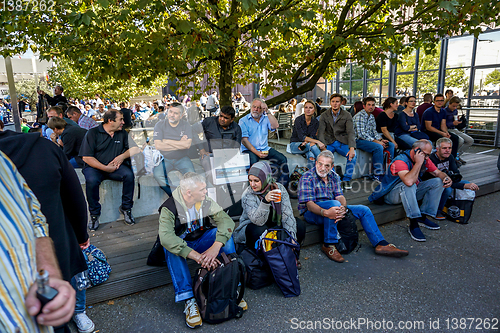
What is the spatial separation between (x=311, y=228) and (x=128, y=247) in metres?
2.28

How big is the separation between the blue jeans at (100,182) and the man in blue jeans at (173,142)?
1.45ft

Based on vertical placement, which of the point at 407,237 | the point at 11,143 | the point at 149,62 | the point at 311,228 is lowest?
the point at 407,237

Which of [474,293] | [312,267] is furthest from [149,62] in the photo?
[474,293]

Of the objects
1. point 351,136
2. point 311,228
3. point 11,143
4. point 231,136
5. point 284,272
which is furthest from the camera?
point 351,136

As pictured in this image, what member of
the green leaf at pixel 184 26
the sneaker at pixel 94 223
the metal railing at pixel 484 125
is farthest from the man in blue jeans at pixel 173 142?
the metal railing at pixel 484 125

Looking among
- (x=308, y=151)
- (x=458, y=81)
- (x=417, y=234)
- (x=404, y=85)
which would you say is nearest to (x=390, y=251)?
(x=417, y=234)

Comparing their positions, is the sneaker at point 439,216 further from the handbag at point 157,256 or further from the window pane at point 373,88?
the window pane at point 373,88

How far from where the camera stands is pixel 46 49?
545cm

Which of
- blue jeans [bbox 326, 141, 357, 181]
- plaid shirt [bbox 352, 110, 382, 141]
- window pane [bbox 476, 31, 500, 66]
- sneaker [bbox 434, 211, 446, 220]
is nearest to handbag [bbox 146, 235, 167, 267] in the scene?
blue jeans [bbox 326, 141, 357, 181]

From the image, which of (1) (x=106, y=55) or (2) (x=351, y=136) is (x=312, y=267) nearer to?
(2) (x=351, y=136)

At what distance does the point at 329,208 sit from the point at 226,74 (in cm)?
314

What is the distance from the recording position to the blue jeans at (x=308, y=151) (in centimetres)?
616

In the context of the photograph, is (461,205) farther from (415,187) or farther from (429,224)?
(415,187)

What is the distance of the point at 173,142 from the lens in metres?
5.05
